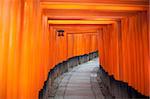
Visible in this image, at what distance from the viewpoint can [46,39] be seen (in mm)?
7332

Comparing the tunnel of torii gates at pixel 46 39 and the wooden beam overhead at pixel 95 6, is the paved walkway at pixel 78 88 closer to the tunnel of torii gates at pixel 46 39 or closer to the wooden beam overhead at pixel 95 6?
the tunnel of torii gates at pixel 46 39

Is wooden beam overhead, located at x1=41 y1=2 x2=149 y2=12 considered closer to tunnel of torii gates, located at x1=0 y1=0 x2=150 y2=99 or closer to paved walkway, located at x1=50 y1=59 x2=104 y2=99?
tunnel of torii gates, located at x1=0 y1=0 x2=150 y2=99

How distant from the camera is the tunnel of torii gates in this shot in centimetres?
256

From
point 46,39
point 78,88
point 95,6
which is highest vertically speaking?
point 95,6

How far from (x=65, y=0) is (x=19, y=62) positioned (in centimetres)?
270

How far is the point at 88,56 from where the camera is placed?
20.3 m

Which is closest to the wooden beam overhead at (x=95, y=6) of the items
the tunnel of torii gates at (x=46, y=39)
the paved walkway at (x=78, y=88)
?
the tunnel of torii gates at (x=46, y=39)

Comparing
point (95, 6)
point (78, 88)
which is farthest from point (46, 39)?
point (78, 88)

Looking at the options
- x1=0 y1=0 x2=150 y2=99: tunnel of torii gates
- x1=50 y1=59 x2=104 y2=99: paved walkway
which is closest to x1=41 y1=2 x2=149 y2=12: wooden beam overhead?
x1=0 y1=0 x2=150 y2=99: tunnel of torii gates

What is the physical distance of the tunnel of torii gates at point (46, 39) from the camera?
2562 millimetres

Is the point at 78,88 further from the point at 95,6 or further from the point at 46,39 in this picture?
the point at 95,6

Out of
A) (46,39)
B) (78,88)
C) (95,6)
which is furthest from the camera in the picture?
(78,88)

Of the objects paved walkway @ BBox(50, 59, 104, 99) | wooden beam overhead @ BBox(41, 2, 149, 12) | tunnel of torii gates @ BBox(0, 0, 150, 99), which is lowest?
paved walkway @ BBox(50, 59, 104, 99)

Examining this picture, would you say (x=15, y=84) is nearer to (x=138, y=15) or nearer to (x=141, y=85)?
(x=141, y=85)
